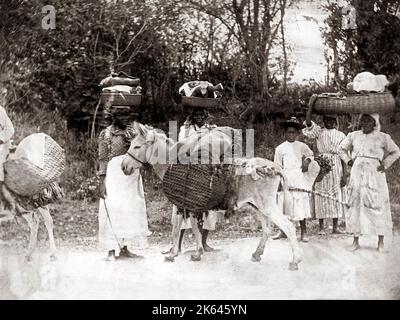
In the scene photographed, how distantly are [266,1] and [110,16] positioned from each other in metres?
1.47

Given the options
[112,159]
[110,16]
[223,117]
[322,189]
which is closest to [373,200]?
[322,189]

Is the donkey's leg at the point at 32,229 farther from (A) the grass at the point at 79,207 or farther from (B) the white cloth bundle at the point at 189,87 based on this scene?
(B) the white cloth bundle at the point at 189,87

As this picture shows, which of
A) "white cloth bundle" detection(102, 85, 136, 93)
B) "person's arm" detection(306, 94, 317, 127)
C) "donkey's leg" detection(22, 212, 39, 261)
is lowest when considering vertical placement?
"donkey's leg" detection(22, 212, 39, 261)

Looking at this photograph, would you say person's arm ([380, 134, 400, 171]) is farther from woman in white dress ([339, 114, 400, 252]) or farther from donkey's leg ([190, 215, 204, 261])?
donkey's leg ([190, 215, 204, 261])

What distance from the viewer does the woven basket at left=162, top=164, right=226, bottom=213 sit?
5855 millimetres

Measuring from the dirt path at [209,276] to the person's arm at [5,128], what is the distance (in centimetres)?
106

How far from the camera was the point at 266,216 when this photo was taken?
608 cm

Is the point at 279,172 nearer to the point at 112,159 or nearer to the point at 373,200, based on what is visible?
the point at 373,200

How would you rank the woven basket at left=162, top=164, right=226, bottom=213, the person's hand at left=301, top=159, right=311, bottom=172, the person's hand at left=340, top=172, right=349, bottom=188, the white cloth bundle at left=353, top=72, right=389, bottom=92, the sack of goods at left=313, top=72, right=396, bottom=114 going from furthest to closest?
the person's hand at left=340, top=172, right=349, bottom=188
the person's hand at left=301, top=159, right=311, bottom=172
the white cloth bundle at left=353, top=72, right=389, bottom=92
the sack of goods at left=313, top=72, right=396, bottom=114
the woven basket at left=162, top=164, right=226, bottom=213

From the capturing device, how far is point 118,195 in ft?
20.2

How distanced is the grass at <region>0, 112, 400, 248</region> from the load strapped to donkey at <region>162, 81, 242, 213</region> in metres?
0.37

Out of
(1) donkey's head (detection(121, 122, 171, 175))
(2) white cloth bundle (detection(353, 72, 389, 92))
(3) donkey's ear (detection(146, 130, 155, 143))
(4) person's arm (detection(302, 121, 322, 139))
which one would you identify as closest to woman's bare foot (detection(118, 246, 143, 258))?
(1) donkey's head (detection(121, 122, 171, 175))

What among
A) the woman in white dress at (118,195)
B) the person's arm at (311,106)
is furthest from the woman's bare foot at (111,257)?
→ the person's arm at (311,106)
